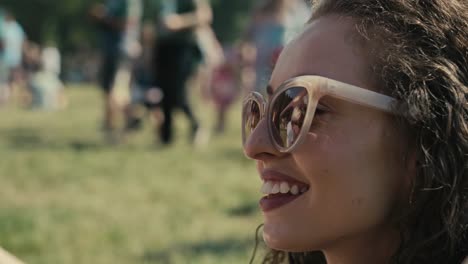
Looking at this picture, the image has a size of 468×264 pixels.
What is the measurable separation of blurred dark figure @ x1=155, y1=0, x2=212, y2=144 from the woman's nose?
575 centimetres

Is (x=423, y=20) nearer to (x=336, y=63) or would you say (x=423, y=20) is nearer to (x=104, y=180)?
(x=336, y=63)

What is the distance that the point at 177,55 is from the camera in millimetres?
7266

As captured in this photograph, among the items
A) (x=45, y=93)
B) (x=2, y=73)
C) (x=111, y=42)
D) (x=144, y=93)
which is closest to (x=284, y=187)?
(x=111, y=42)

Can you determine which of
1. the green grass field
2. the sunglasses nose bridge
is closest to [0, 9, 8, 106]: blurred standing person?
the green grass field

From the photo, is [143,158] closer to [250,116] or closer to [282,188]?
[250,116]

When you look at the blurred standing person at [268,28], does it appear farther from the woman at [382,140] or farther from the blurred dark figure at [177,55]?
the woman at [382,140]

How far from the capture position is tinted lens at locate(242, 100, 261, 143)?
152 centimetres

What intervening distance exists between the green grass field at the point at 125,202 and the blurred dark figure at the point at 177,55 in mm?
378

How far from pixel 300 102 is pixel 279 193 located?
0.17 m

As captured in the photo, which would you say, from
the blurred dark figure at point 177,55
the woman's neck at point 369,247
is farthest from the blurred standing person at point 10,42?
the woman's neck at point 369,247

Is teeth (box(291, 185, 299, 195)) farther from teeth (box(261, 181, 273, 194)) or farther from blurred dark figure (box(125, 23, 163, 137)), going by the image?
blurred dark figure (box(125, 23, 163, 137))

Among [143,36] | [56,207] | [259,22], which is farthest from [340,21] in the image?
[143,36]

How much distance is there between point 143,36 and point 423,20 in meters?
10.1

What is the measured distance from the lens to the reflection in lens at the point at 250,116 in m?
1.52
